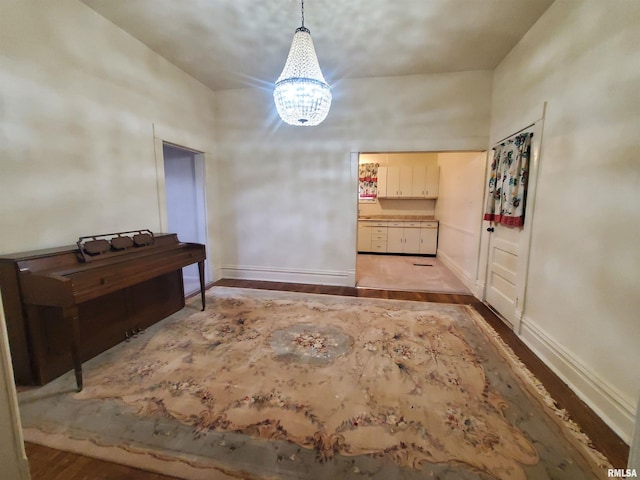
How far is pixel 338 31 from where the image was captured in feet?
8.73

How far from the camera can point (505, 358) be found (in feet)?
7.25

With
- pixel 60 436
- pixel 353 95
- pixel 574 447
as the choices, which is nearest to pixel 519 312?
pixel 574 447

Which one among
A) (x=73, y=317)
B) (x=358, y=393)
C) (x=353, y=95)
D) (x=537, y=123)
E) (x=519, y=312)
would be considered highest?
(x=353, y=95)

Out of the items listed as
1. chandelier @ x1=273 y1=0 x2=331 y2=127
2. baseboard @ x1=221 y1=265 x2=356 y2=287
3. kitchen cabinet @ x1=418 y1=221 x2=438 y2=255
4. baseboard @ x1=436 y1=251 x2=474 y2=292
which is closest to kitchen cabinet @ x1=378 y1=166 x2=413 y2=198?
kitchen cabinet @ x1=418 y1=221 x2=438 y2=255

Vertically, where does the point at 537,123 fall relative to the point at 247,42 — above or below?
below

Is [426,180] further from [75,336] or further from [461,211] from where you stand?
[75,336]

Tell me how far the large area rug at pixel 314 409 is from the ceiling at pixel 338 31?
9.78ft

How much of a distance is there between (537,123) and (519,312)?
176 centimetres

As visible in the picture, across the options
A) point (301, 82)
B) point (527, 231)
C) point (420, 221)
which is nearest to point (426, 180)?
point (420, 221)

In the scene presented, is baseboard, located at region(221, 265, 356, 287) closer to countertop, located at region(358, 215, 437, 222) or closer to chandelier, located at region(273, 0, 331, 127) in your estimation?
chandelier, located at region(273, 0, 331, 127)

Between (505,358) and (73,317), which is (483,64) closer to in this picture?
(505,358)

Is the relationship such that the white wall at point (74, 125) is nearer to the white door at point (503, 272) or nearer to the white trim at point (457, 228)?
the white door at point (503, 272)

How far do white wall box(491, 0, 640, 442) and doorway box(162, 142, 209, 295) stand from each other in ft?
13.5

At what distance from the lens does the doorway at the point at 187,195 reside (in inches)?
160
